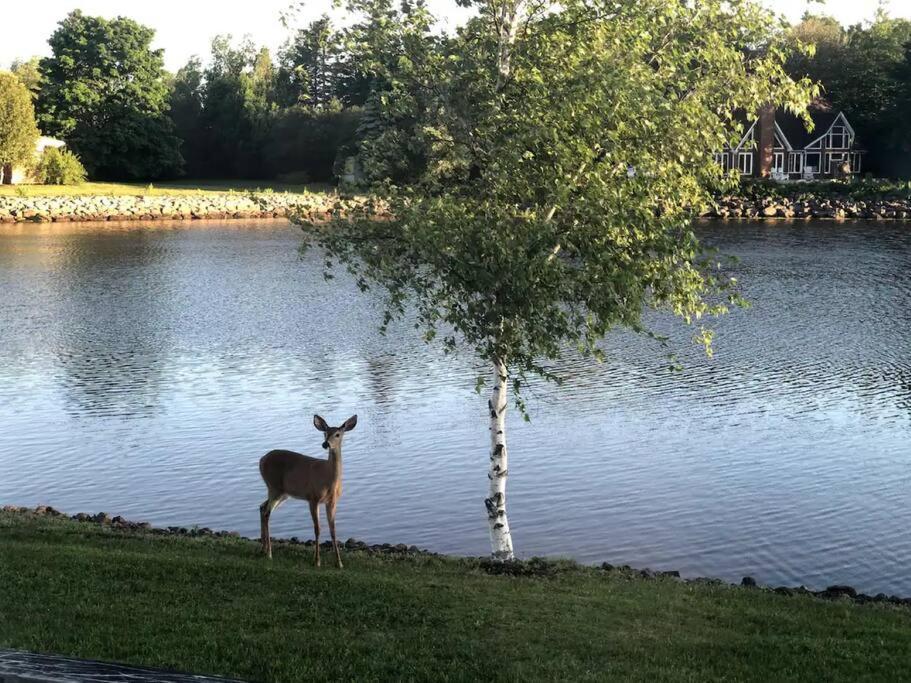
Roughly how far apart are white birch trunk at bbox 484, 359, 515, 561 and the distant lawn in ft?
280

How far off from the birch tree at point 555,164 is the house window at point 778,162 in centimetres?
11516

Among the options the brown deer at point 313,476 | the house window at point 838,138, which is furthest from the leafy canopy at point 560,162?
the house window at point 838,138

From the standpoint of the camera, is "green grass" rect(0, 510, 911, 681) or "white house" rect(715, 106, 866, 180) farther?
"white house" rect(715, 106, 866, 180)

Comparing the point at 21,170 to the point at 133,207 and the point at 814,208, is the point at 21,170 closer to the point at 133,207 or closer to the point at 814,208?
the point at 133,207

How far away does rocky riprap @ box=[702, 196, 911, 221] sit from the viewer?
102 meters

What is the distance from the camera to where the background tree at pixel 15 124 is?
349ft

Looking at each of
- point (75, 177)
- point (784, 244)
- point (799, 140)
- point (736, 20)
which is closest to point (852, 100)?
point (799, 140)

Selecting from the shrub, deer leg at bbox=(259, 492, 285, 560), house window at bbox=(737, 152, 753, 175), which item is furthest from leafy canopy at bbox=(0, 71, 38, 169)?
deer leg at bbox=(259, 492, 285, 560)

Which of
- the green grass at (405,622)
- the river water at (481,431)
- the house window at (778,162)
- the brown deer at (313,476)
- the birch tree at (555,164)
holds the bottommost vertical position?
the river water at (481,431)

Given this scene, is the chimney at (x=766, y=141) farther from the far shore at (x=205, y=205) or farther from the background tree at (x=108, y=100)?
the background tree at (x=108, y=100)

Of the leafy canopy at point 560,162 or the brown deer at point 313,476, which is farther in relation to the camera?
the leafy canopy at point 560,162

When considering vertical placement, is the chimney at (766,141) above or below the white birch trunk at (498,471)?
above

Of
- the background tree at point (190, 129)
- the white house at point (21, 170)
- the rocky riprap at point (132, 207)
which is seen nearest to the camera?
the rocky riprap at point (132, 207)

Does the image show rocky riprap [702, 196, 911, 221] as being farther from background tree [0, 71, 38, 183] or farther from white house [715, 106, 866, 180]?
background tree [0, 71, 38, 183]
